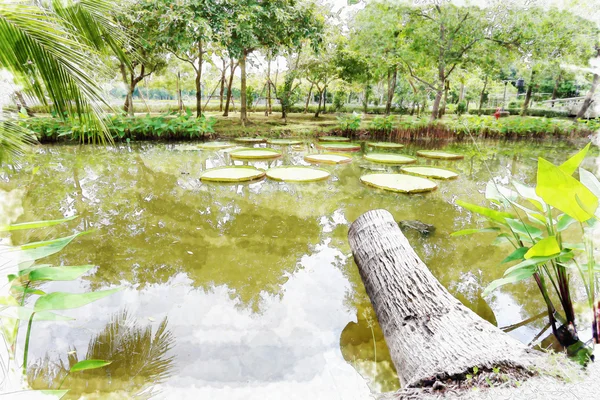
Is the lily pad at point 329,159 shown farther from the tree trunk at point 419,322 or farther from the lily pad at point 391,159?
the tree trunk at point 419,322

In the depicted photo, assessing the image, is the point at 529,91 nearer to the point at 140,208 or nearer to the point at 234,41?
the point at 234,41

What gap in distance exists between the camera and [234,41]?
24.0ft

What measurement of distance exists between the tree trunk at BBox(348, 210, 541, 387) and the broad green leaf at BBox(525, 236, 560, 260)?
0.34m

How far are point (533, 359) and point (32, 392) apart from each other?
1.53 meters

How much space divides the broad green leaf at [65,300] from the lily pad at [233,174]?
3179 mm

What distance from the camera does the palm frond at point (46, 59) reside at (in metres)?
1.58

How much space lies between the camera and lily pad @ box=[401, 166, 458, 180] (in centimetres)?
457

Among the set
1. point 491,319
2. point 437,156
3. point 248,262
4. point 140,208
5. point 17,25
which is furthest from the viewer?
point 437,156

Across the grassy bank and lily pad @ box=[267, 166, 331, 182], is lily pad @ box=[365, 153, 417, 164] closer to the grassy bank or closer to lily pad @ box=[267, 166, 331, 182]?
lily pad @ box=[267, 166, 331, 182]

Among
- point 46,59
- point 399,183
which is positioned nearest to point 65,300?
point 46,59

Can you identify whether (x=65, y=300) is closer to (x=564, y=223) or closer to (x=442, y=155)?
(x=564, y=223)

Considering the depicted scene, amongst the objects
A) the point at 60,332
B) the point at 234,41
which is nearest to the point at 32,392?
the point at 60,332

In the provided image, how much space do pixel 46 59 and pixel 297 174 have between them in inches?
122

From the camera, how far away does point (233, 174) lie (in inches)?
170
